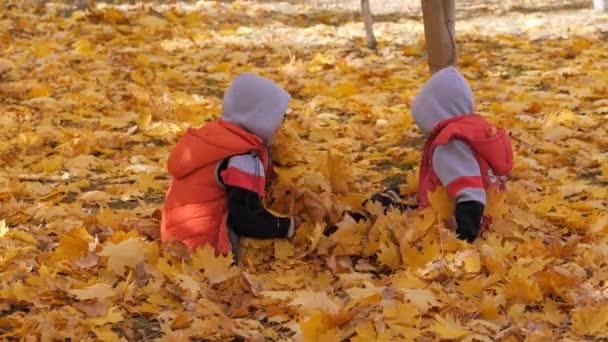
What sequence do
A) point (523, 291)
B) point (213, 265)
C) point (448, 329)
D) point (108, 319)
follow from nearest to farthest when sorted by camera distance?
1. point (448, 329)
2. point (108, 319)
3. point (523, 291)
4. point (213, 265)

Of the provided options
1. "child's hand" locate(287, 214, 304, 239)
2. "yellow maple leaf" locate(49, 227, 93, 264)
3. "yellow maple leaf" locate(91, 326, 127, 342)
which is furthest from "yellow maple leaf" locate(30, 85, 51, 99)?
"yellow maple leaf" locate(91, 326, 127, 342)

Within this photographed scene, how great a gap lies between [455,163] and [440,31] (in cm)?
177

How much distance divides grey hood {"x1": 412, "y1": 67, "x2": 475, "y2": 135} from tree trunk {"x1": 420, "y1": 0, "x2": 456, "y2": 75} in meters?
1.36

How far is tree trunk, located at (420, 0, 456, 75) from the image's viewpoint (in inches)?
202

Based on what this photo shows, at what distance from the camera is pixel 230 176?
133 inches

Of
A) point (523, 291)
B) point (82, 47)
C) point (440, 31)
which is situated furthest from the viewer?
point (82, 47)

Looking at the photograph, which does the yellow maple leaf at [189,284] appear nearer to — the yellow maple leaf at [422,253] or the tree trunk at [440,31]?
the yellow maple leaf at [422,253]

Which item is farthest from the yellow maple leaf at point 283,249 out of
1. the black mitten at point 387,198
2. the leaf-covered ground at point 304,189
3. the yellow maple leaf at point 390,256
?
the black mitten at point 387,198

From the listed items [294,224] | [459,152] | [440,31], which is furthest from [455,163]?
[440,31]

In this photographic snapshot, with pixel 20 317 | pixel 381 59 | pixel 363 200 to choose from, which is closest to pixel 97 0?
pixel 381 59

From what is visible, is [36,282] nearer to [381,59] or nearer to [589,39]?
[381,59]

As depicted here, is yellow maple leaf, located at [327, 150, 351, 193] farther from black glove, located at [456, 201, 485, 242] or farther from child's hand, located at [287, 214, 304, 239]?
black glove, located at [456, 201, 485, 242]

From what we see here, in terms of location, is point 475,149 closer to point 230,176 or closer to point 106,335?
point 230,176

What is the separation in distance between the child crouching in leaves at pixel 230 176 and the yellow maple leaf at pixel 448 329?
976mm
